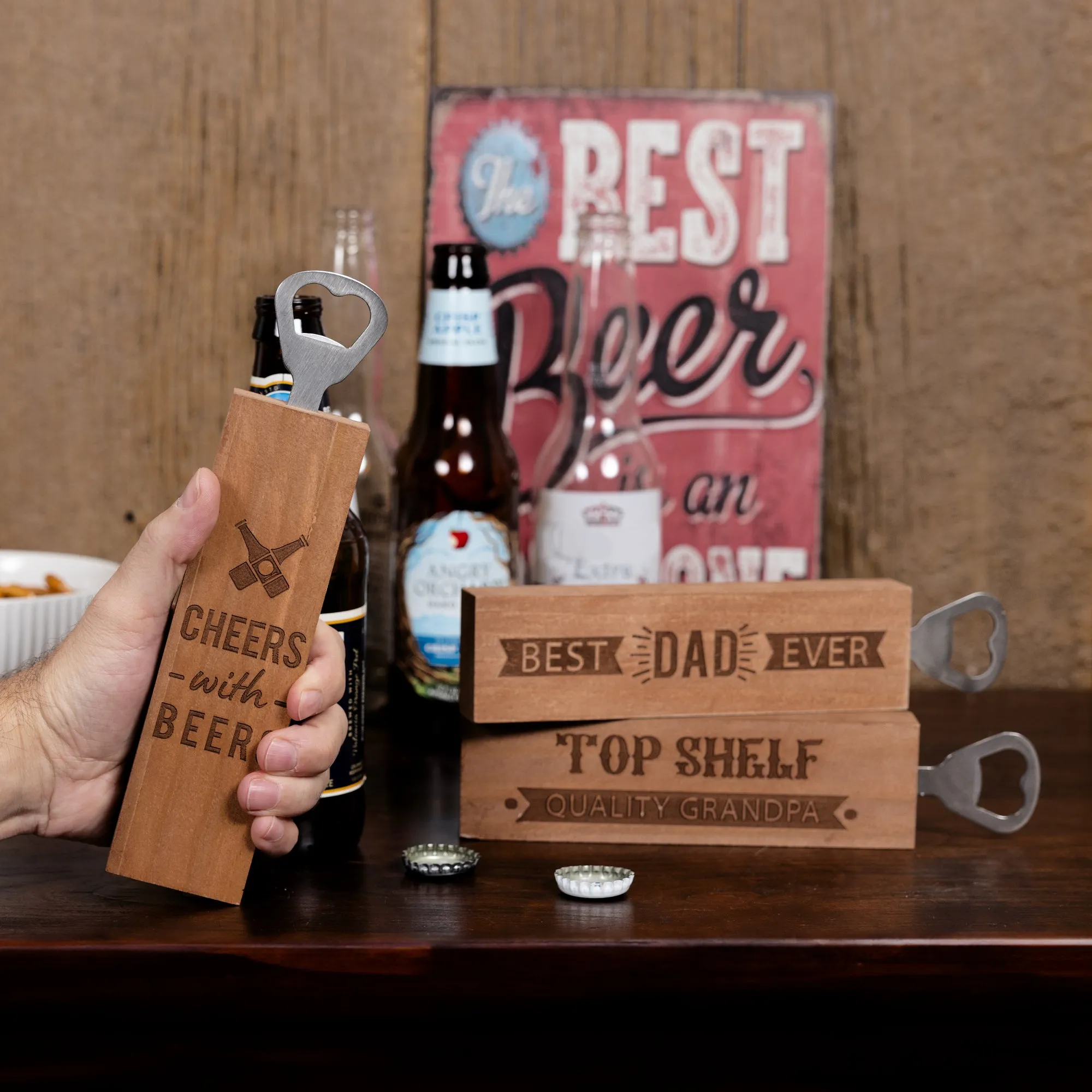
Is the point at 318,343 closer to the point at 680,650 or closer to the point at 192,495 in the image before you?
the point at 192,495

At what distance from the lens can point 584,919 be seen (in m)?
0.61

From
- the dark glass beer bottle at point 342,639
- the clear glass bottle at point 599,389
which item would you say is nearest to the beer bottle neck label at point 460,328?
the clear glass bottle at point 599,389

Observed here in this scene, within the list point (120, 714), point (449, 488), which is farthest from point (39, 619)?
point (449, 488)

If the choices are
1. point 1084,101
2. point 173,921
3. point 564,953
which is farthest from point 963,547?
point 173,921

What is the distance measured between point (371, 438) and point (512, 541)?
0.55 ft

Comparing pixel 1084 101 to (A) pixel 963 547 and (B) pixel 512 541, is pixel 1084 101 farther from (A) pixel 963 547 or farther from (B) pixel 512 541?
(B) pixel 512 541

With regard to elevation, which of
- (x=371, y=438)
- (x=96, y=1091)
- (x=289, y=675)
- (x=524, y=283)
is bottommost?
(x=96, y=1091)

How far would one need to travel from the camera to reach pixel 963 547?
110 centimetres

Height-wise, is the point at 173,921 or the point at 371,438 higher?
the point at 371,438

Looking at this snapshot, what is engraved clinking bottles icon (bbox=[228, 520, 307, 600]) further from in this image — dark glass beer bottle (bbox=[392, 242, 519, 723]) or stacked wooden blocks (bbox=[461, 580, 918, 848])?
dark glass beer bottle (bbox=[392, 242, 519, 723])

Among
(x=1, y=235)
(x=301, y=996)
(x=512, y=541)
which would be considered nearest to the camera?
(x=301, y=996)

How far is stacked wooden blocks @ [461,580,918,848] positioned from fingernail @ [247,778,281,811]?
142 mm

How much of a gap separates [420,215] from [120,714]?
1.94 feet

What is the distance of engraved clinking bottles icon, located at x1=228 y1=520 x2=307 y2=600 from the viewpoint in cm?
60
